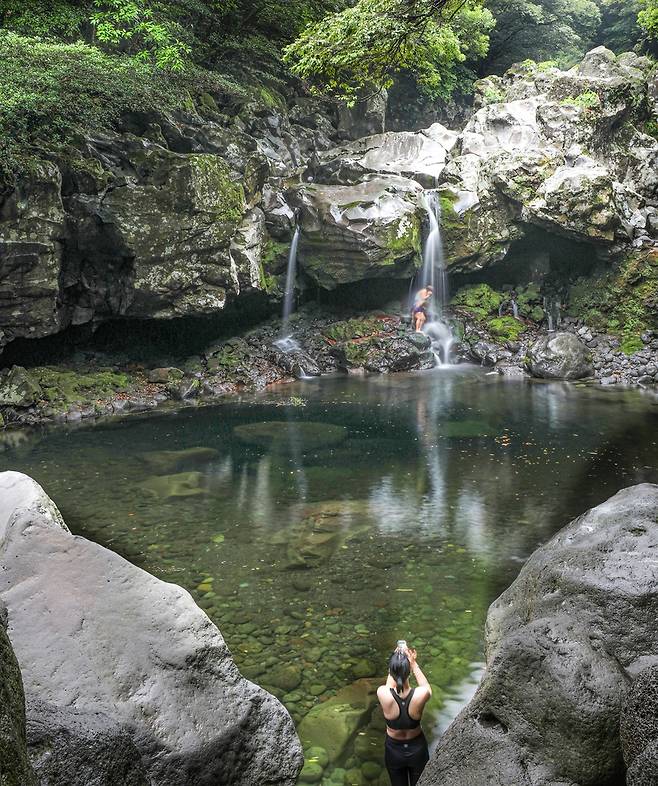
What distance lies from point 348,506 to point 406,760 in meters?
6.30

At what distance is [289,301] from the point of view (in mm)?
25531

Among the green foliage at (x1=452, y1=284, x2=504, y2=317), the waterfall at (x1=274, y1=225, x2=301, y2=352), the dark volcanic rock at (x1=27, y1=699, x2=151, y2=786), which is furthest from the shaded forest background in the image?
the green foliage at (x1=452, y1=284, x2=504, y2=317)

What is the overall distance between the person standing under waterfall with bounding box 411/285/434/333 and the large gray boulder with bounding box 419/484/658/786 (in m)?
21.4

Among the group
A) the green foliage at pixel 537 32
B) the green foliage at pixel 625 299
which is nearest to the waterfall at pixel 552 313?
the green foliage at pixel 625 299

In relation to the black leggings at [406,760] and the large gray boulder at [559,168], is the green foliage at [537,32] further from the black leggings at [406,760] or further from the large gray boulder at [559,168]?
the black leggings at [406,760]

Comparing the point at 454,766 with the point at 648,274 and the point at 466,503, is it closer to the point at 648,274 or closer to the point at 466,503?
the point at 466,503

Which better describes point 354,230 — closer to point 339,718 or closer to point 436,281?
point 436,281

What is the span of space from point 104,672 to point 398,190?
23.3 meters

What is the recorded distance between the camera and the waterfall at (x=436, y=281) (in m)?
25.9

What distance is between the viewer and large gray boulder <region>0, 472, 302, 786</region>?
4.45m

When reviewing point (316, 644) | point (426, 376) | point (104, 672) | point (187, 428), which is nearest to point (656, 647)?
point (316, 644)

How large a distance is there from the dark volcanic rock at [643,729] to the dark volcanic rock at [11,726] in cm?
279

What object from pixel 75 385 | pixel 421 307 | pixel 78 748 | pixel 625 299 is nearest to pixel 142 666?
pixel 78 748

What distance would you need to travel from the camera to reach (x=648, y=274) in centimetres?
2459
